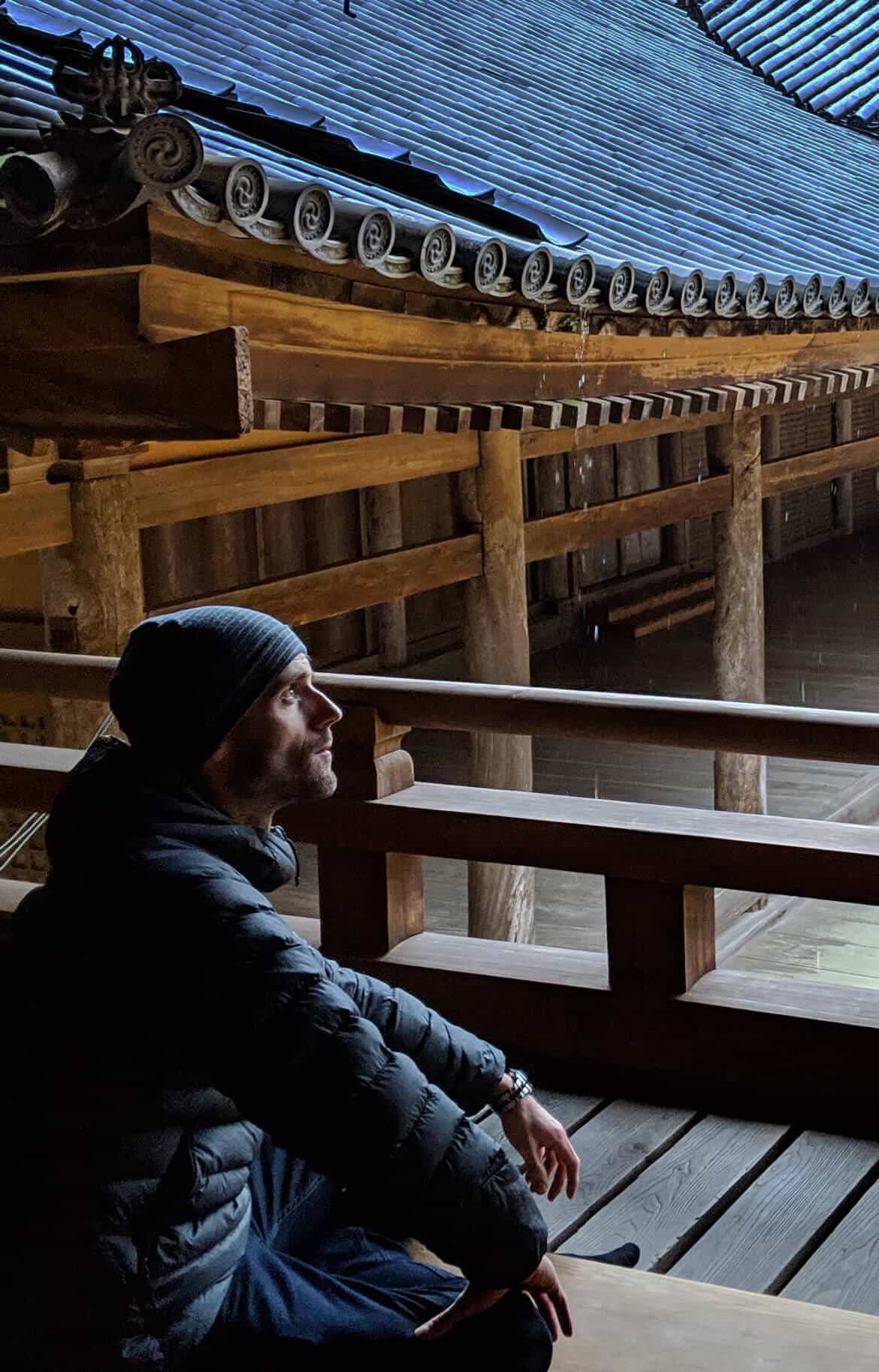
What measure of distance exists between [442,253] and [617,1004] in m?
1.91

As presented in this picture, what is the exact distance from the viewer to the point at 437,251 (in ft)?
12.8

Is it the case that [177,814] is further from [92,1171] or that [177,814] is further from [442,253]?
[442,253]

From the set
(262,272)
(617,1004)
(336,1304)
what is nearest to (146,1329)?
(336,1304)

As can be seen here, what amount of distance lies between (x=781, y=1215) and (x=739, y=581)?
6242 mm

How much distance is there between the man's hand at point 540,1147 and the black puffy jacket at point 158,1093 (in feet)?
1.07

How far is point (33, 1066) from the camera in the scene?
1.79m

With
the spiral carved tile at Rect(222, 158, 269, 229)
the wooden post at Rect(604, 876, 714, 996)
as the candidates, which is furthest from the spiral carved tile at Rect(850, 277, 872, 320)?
the wooden post at Rect(604, 876, 714, 996)

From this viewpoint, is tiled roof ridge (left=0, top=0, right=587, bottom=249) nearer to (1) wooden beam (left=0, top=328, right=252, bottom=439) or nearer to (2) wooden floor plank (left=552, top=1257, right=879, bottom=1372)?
(1) wooden beam (left=0, top=328, right=252, bottom=439)

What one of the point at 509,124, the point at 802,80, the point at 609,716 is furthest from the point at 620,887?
the point at 802,80

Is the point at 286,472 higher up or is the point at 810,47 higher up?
the point at 810,47

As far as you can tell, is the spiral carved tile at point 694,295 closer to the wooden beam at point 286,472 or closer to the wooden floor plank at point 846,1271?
the wooden beam at point 286,472

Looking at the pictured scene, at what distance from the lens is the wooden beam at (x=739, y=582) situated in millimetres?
8562

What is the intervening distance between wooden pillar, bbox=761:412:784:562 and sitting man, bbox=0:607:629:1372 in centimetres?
1378

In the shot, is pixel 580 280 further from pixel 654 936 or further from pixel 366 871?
pixel 654 936
